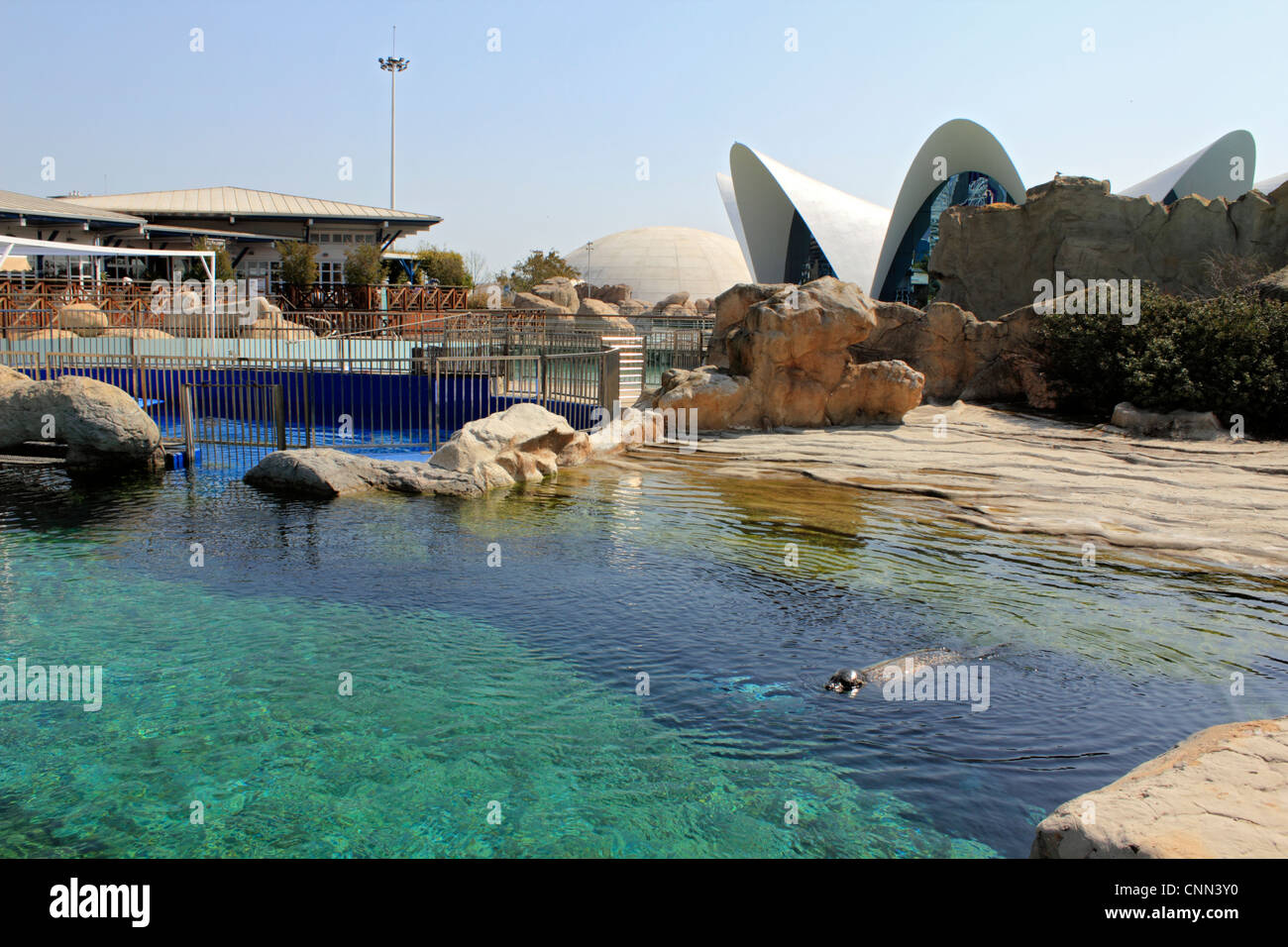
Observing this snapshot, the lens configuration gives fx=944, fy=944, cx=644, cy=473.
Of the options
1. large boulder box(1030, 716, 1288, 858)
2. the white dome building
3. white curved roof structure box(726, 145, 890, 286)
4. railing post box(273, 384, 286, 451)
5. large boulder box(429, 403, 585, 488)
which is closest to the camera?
large boulder box(1030, 716, 1288, 858)

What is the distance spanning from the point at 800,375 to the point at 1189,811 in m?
13.7

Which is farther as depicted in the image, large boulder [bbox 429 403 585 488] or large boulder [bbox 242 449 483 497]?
large boulder [bbox 429 403 585 488]

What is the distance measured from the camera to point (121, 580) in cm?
800

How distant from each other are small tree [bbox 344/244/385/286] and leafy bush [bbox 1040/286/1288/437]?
998 inches

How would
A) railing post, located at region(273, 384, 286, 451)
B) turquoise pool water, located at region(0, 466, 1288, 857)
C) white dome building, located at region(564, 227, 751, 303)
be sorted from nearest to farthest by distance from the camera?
turquoise pool water, located at region(0, 466, 1288, 857)
railing post, located at region(273, 384, 286, 451)
white dome building, located at region(564, 227, 751, 303)

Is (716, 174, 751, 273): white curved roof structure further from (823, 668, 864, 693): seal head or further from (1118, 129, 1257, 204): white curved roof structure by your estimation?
(823, 668, 864, 693): seal head

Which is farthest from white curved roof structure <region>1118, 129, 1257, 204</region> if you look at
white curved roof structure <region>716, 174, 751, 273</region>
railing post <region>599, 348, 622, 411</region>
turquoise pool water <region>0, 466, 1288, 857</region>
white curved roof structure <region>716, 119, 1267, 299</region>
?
turquoise pool water <region>0, 466, 1288, 857</region>

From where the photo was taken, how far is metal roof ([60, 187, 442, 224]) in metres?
38.7

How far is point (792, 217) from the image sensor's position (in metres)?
43.8

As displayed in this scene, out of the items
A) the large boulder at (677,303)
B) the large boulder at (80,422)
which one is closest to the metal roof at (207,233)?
the large boulder at (677,303)

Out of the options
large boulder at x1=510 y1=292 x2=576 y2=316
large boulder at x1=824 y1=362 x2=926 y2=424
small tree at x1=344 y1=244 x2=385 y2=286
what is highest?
small tree at x1=344 y1=244 x2=385 y2=286

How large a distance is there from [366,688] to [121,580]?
3359 millimetres

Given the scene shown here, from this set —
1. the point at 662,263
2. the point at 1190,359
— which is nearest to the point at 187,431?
the point at 1190,359

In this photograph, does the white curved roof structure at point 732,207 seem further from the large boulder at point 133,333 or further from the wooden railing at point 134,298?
the large boulder at point 133,333
